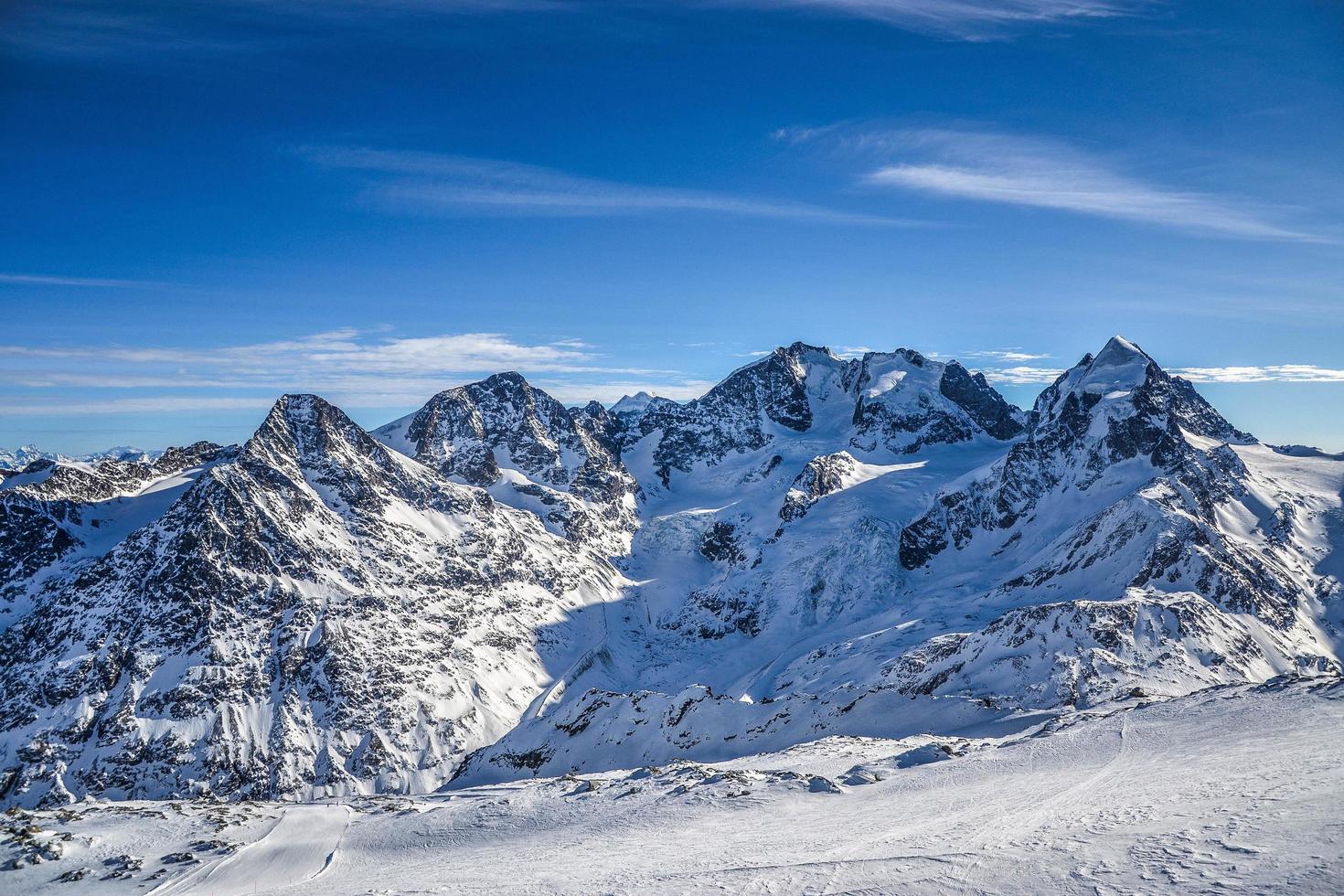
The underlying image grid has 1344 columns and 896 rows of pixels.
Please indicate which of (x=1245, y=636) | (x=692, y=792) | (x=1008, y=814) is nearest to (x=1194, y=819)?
(x=1008, y=814)

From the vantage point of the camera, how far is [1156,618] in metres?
120

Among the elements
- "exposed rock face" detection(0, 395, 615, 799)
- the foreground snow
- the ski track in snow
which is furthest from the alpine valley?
the ski track in snow

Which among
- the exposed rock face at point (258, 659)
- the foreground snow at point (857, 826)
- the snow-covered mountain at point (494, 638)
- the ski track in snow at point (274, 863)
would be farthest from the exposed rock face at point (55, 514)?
the ski track in snow at point (274, 863)

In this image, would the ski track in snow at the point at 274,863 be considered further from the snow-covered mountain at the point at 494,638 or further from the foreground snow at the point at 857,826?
the snow-covered mountain at the point at 494,638

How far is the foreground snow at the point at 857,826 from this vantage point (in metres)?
22.8

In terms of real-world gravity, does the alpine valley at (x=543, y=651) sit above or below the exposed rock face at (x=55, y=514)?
below

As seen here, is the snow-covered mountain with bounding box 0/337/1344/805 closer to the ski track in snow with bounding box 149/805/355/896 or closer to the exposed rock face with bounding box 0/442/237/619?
the exposed rock face with bounding box 0/442/237/619

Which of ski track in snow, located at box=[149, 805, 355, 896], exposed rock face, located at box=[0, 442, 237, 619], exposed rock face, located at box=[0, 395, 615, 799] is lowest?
exposed rock face, located at box=[0, 395, 615, 799]

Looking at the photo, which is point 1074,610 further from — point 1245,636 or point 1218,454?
point 1218,454

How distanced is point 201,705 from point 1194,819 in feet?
551

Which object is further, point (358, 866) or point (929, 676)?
point (929, 676)

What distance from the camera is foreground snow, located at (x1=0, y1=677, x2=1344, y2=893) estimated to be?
2277 cm

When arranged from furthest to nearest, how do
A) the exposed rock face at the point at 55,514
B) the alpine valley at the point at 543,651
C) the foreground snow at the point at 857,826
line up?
the exposed rock face at the point at 55,514, the alpine valley at the point at 543,651, the foreground snow at the point at 857,826

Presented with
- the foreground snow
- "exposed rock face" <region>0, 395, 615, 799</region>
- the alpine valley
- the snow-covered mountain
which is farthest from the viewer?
"exposed rock face" <region>0, 395, 615, 799</region>
